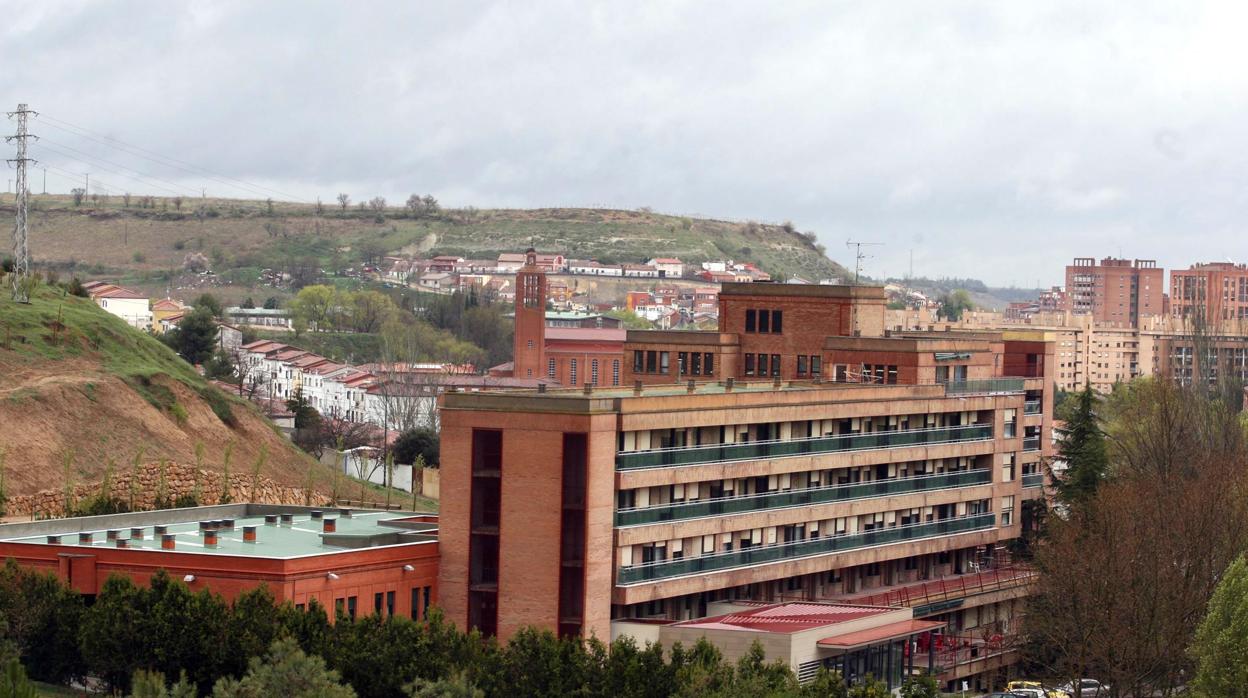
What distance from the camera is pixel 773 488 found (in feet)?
186

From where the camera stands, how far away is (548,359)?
146250 mm

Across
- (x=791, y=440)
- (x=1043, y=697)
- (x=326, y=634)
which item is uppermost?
(x=791, y=440)

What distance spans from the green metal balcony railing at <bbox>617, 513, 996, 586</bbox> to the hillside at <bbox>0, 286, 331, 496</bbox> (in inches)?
1048

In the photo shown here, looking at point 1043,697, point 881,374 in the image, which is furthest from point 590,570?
point 881,374

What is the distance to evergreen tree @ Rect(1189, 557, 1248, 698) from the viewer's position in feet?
161

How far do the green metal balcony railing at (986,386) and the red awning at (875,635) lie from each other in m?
14.6

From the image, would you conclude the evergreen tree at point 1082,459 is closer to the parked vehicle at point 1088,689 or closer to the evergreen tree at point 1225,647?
the parked vehicle at point 1088,689

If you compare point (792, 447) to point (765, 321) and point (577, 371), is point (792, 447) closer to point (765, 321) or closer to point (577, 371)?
point (765, 321)

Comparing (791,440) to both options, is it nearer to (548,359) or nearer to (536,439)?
(536,439)

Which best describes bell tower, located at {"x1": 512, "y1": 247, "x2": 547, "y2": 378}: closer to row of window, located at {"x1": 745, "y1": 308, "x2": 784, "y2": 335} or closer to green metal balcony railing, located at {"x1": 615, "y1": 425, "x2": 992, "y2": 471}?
row of window, located at {"x1": 745, "y1": 308, "x2": 784, "y2": 335}

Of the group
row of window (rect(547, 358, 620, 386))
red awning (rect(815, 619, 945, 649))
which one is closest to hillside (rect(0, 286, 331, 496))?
red awning (rect(815, 619, 945, 649))

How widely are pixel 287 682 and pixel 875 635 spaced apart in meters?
18.6

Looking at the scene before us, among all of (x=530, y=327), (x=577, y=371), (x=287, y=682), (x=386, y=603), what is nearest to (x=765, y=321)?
(x=386, y=603)

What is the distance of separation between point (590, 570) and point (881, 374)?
23.0 meters
